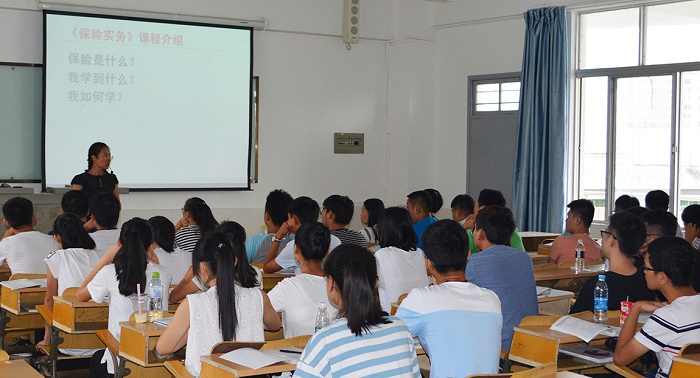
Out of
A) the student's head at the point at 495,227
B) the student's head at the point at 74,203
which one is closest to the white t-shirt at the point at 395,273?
the student's head at the point at 495,227

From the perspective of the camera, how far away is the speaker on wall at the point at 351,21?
10.7 metres

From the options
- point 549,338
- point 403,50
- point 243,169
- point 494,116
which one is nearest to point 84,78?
point 243,169

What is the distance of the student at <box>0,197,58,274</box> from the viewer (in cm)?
595

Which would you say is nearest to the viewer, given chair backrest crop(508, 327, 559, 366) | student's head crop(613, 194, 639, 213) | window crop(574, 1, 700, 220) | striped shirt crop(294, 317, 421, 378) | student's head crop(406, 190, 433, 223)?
striped shirt crop(294, 317, 421, 378)

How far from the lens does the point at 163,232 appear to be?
532cm

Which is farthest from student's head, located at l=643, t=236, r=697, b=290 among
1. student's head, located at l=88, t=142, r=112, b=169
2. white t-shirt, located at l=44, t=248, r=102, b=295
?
student's head, located at l=88, t=142, r=112, b=169

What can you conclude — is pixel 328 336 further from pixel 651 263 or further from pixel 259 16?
pixel 259 16

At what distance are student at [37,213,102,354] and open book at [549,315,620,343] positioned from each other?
283 centimetres

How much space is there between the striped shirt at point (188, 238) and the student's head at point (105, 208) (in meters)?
0.48

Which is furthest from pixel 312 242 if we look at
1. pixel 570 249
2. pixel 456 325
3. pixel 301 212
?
pixel 570 249

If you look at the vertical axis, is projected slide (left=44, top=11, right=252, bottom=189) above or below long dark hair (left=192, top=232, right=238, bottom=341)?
above

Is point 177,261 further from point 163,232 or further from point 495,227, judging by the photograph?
point 495,227

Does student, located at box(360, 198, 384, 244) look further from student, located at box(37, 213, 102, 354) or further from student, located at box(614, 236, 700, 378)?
student, located at box(614, 236, 700, 378)

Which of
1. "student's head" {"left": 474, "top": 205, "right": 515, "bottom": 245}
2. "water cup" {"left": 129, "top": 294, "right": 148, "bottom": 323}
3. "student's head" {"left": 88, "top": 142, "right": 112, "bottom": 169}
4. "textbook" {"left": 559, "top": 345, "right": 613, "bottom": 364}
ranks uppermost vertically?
"student's head" {"left": 88, "top": 142, "right": 112, "bottom": 169}
